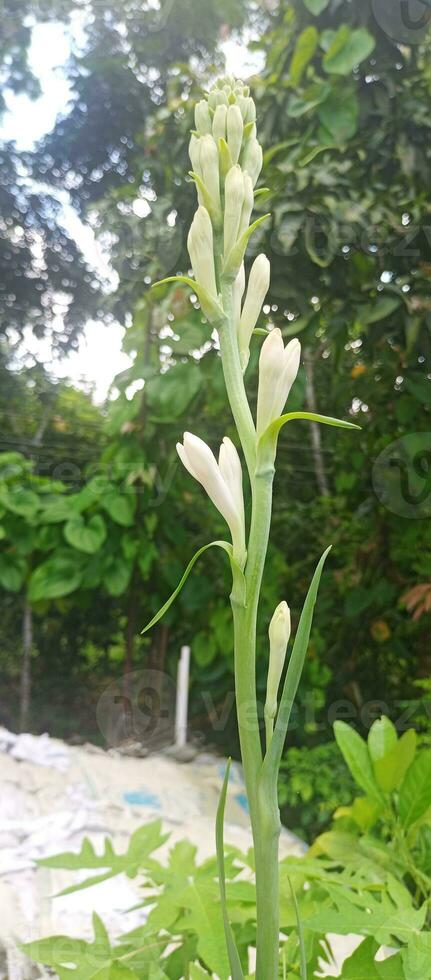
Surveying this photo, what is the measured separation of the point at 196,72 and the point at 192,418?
2.49 feet

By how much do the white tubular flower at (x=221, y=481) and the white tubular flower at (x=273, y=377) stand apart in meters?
0.03

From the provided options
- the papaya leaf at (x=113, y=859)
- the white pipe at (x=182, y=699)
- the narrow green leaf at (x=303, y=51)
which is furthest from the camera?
the white pipe at (x=182, y=699)

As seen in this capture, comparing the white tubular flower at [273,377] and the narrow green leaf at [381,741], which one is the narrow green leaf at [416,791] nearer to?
the narrow green leaf at [381,741]

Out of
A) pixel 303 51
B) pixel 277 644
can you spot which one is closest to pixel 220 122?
pixel 277 644

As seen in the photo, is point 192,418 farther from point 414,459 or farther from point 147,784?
point 147,784

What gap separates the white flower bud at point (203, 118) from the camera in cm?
37

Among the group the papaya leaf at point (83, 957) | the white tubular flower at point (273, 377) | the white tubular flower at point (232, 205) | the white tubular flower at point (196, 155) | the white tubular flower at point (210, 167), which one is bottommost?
the papaya leaf at point (83, 957)

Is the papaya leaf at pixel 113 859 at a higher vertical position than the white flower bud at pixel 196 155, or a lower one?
lower

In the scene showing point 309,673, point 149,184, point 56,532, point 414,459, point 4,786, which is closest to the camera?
point 414,459

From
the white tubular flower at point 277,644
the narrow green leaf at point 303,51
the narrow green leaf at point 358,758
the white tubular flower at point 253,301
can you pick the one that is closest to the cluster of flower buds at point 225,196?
the white tubular flower at point 253,301

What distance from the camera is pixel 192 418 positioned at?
133cm

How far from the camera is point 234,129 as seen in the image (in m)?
0.35

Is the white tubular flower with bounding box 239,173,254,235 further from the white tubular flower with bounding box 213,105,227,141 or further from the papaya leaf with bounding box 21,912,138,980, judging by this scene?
the papaya leaf with bounding box 21,912,138,980

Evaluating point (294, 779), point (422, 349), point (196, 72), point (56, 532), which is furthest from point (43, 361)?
point (294, 779)
